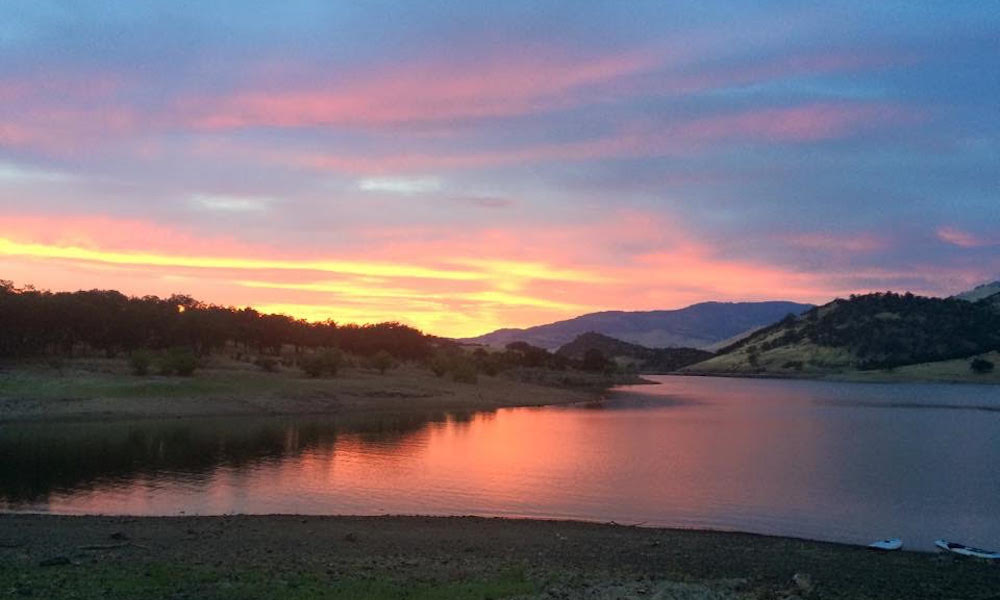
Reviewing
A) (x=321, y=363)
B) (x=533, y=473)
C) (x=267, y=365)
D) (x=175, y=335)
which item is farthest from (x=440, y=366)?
(x=533, y=473)

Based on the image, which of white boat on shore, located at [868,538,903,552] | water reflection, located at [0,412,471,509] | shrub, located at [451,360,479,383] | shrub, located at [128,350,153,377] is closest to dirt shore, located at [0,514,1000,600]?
white boat on shore, located at [868,538,903,552]

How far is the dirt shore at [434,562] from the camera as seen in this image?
56.7 ft

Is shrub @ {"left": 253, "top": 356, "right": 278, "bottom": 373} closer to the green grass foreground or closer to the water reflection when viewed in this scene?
the water reflection

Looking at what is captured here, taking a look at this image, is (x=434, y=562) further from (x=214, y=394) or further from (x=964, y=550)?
(x=214, y=394)

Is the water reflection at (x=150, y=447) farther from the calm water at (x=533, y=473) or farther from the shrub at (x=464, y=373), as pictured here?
the shrub at (x=464, y=373)

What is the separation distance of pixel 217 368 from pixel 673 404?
62891mm

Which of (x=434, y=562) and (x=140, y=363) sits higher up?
(x=140, y=363)

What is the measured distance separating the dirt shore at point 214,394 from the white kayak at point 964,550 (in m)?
60.0

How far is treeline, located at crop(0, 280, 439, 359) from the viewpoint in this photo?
281 feet

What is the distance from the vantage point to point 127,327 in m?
97.4

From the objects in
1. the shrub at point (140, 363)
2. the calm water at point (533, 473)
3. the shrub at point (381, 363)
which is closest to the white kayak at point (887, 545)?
the calm water at point (533, 473)

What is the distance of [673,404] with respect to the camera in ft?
391

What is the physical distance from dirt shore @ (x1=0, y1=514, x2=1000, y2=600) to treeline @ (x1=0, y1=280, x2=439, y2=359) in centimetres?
6551

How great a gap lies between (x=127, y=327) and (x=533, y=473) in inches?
2746
